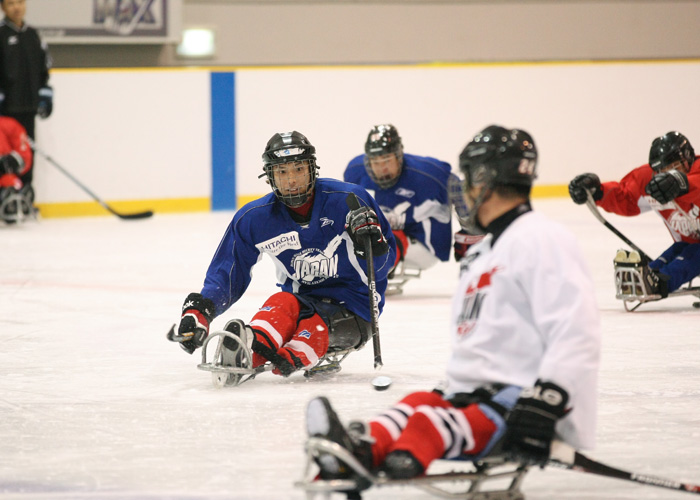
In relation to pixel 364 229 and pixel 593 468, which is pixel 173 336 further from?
pixel 593 468

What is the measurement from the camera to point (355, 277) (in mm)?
3834

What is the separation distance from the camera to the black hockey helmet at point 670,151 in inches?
195

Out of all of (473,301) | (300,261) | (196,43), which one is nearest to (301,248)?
(300,261)

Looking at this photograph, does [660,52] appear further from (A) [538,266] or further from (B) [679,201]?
(A) [538,266]

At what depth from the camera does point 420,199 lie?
5941 millimetres

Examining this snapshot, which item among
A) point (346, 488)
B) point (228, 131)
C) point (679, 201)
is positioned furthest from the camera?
point (228, 131)

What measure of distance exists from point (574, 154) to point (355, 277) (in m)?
6.88

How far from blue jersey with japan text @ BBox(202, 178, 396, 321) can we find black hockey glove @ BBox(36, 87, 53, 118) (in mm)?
5133

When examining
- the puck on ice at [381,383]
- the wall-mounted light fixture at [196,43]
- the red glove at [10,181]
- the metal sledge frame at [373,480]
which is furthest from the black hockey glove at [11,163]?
the metal sledge frame at [373,480]

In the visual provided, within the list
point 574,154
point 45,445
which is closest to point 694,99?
point 574,154

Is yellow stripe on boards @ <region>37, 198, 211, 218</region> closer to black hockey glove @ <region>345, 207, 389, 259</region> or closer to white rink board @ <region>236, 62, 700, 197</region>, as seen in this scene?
white rink board @ <region>236, 62, 700, 197</region>

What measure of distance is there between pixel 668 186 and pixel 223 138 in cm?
536

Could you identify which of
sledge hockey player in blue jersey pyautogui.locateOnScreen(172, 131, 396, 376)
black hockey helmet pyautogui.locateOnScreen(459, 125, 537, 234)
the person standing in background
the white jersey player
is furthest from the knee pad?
the person standing in background

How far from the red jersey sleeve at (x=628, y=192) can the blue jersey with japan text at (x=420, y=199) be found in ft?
3.19
